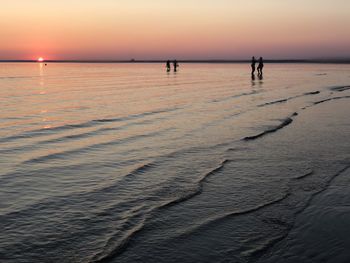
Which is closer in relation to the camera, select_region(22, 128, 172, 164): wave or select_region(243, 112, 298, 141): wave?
select_region(22, 128, 172, 164): wave

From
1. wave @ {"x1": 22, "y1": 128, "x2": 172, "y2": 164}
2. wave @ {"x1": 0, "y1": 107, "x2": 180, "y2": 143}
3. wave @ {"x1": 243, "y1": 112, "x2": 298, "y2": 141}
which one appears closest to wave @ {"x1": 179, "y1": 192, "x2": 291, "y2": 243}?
wave @ {"x1": 22, "y1": 128, "x2": 172, "y2": 164}

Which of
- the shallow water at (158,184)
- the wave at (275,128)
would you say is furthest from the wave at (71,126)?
the wave at (275,128)

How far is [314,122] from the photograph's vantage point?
58.9 ft

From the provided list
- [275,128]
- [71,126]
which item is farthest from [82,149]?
[275,128]

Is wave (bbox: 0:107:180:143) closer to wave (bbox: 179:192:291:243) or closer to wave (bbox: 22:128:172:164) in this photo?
wave (bbox: 22:128:172:164)

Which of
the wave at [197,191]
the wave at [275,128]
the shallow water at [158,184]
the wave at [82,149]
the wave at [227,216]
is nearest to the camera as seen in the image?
the shallow water at [158,184]

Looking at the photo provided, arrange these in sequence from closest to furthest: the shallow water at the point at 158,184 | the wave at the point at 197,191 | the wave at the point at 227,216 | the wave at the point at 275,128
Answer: the shallow water at the point at 158,184 < the wave at the point at 227,216 < the wave at the point at 197,191 < the wave at the point at 275,128

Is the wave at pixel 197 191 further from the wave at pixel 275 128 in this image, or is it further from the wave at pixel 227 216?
the wave at pixel 275 128

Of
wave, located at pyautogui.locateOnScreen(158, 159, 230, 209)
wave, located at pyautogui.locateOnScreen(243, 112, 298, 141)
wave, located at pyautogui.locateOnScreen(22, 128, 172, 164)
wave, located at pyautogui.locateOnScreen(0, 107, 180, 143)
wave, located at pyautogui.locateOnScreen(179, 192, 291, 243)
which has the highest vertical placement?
wave, located at pyautogui.locateOnScreen(0, 107, 180, 143)

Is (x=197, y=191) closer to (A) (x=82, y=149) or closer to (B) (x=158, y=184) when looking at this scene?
(B) (x=158, y=184)

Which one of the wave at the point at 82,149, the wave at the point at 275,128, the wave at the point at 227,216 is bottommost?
the wave at the point at 227,216

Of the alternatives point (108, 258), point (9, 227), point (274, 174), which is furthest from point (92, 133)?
point (108, 258)

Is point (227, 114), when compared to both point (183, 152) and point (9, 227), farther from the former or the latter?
point (9, 227)

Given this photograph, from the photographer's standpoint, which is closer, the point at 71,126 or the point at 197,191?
the point at 197,191
